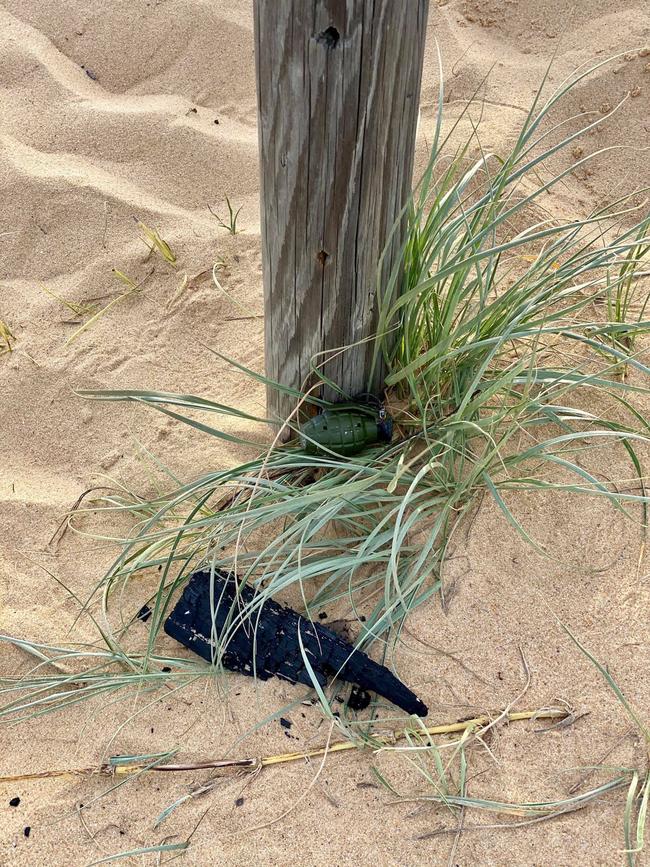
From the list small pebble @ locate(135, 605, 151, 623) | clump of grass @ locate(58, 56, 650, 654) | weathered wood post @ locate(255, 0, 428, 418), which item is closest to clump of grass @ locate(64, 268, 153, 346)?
clump of grass @ locate(58, 56, 650, 654)

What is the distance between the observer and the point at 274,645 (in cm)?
151

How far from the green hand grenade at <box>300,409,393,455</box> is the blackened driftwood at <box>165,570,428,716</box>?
1.16ft

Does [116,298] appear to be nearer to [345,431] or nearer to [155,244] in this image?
[155,244]

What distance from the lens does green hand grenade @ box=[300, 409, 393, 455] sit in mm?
1645

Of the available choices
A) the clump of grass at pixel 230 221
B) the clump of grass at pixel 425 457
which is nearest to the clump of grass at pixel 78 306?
the clump of grass at pixel 230 221

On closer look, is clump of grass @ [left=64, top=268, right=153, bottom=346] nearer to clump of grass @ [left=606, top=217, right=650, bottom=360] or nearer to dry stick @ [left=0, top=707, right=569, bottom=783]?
dry stick @ [left=0, top=707, right=569, bottom=783]

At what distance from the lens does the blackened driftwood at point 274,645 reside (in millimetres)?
1440

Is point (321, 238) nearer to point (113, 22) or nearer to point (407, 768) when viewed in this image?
point (407, 768)

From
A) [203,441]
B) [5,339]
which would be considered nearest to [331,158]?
[203,441]

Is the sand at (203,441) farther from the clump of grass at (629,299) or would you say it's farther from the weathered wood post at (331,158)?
the weathered wood post at (331,158)

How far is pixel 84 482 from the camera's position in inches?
73.5

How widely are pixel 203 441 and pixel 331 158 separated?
2.79ft

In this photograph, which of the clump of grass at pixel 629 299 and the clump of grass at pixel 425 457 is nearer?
the clump of grass at pixel 425 457

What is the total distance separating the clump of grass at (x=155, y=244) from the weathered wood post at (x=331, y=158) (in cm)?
76
